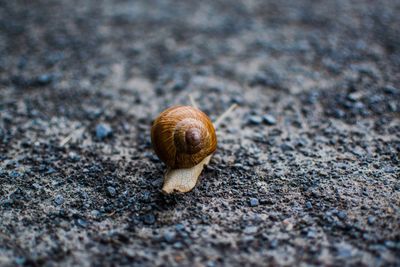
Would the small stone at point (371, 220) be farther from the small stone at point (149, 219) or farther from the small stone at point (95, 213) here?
the small stone at point (95, 213)

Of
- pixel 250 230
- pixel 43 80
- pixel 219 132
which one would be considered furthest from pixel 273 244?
pixel 43 80

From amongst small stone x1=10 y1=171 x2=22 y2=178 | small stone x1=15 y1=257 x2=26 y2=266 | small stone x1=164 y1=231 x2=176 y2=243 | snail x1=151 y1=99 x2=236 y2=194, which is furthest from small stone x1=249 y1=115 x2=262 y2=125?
small stone x1=15 y1=257 x2=26 y2=266

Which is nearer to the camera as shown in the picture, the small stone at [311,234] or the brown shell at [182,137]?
the small stone at [311,234]

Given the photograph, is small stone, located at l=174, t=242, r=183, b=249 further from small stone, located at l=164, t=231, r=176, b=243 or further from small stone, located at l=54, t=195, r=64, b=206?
small stone, located at l=54, t=195, r=64, b=206

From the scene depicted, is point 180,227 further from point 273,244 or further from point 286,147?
point 286,147

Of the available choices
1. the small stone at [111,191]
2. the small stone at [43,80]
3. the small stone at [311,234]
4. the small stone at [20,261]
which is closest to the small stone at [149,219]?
the small stone at [111,191]

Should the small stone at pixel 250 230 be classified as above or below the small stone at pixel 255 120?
below
